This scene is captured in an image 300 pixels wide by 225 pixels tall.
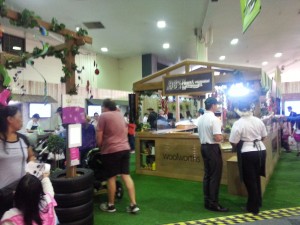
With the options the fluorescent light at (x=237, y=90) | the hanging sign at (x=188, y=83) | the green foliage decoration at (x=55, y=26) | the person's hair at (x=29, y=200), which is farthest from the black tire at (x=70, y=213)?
the fluorescent light at (x=237, y=90)

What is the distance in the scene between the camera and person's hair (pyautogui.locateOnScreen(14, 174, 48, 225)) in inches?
70.1

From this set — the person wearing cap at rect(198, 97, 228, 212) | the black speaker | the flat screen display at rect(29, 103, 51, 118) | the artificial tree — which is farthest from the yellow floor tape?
the flat screen display at rect(29, 103, 51, 118)

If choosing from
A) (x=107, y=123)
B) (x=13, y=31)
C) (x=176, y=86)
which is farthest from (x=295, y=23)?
(x=13, y=31)

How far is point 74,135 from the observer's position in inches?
111

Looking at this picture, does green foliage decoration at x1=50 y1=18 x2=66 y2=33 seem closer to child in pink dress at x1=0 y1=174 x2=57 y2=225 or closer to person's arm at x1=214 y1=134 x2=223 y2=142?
child in pink dress at x1=0 y1=174 x2=57 y2=225

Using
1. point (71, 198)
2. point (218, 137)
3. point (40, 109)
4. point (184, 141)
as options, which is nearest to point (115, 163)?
point (71, 198)

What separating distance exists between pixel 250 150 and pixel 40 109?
693 cm

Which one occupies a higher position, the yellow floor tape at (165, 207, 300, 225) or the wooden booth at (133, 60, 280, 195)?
the wooden booth at (133, 60, 280, 195)

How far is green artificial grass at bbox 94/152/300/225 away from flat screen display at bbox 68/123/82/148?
114cm

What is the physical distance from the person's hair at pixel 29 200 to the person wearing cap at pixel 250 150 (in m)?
2.56

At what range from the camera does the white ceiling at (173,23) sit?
266 inches

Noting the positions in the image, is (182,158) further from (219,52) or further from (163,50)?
(219,52)

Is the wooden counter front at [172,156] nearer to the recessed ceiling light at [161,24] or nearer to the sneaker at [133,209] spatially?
the sneaker at [133,209]

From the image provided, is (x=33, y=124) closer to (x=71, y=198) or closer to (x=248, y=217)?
(x=71, y=198)
